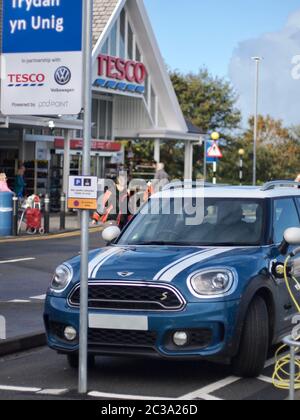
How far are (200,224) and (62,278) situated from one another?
165 cm

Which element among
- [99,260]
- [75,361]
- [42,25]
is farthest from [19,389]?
[42,25]

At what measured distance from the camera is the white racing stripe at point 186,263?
24.3 ft

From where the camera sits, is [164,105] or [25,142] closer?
[25,142]

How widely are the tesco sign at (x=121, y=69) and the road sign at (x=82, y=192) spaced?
1074 inches

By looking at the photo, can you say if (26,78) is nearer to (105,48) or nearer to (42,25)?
(42,25)

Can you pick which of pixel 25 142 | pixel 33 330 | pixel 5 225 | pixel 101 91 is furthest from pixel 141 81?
pixel 33 330

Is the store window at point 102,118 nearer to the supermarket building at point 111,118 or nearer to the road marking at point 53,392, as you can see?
the supermarket building at point 111,118

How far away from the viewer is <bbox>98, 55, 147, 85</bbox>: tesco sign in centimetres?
3425

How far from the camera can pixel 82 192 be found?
23.1 feet

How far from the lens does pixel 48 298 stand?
25.8 feet

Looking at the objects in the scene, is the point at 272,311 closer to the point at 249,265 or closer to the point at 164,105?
Answer: the point at 249,265

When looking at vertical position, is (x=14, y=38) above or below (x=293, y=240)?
above

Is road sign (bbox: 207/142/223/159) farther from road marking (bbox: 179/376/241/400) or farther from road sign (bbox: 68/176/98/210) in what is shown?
road sign (bbox: 68/176/98/210)

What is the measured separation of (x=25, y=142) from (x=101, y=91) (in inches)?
187
